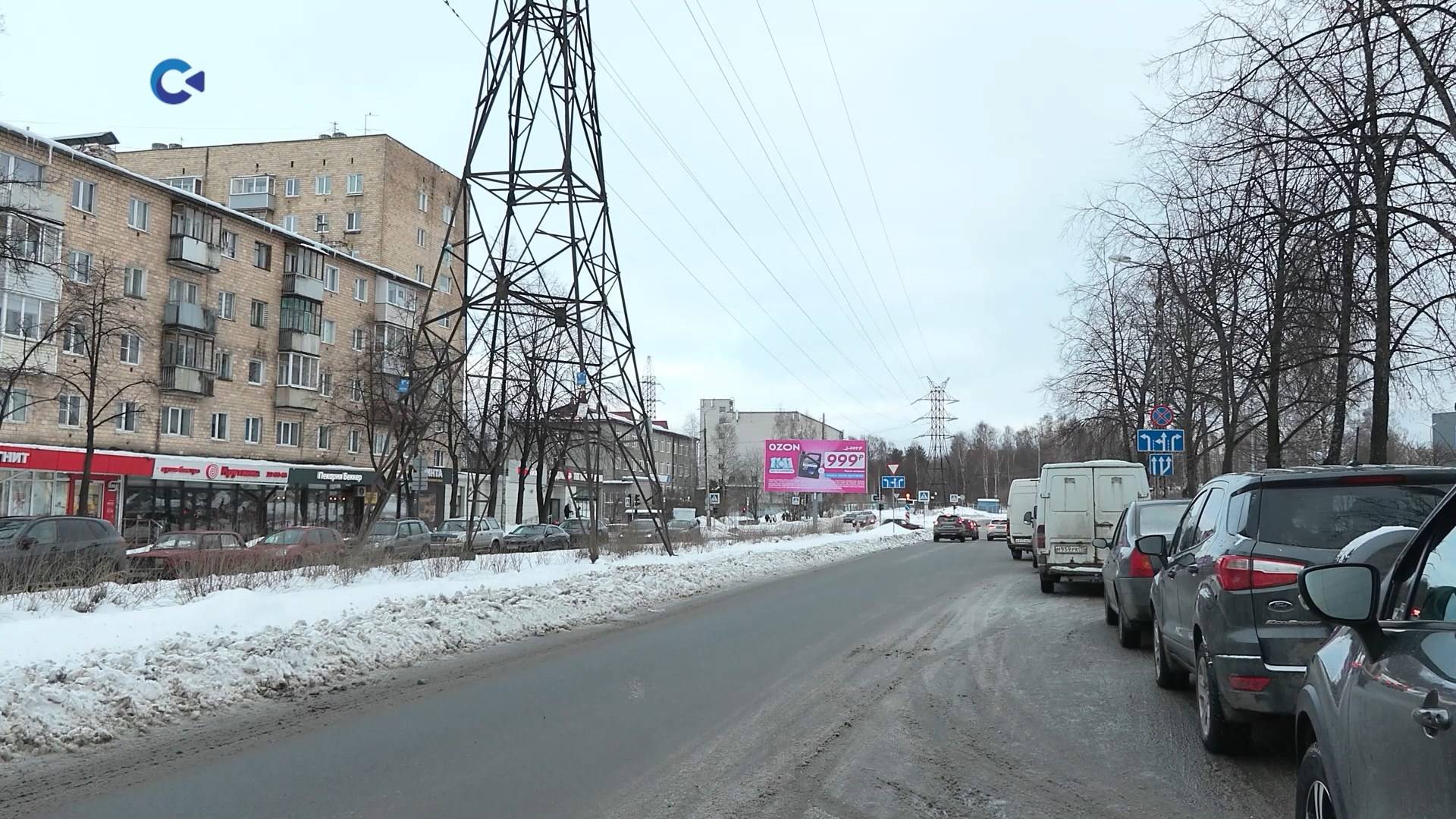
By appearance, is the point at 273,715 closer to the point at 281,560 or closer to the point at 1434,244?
the point at 281,560

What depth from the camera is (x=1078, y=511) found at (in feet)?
67.1

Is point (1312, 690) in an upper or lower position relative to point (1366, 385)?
lower

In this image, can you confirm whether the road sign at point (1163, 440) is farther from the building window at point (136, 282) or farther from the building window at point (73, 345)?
the building window at point (136, 282)

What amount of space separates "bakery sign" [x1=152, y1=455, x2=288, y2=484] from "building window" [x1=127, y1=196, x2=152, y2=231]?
9.92 m

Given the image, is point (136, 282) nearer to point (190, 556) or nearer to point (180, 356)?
point (180, 356)

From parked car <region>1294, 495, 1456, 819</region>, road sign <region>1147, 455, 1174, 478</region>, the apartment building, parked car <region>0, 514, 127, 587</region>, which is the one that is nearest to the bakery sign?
the apartment building

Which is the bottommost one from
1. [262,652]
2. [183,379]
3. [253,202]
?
[262,652]

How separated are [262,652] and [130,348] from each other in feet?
128

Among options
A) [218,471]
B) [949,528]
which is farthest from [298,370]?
[949,528]

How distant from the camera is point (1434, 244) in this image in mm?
12578

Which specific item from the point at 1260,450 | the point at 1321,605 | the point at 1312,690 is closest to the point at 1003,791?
the point at 1312,690

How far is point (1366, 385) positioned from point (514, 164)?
54.3ft

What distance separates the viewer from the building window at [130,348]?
41.7 meters

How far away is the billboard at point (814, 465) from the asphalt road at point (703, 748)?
44.3m
